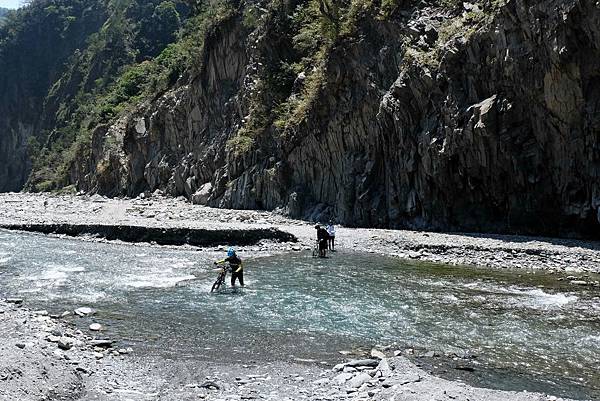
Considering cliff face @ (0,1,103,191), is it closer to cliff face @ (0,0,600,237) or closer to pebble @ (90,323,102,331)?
cliff face @ (0,0,600,237)

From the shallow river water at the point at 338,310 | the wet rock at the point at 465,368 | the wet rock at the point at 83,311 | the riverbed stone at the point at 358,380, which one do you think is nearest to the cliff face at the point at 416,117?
the shallow river water at the point at 338,310

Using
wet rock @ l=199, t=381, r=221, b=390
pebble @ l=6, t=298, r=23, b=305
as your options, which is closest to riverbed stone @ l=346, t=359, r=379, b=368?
wet rock @ l=199, t=381, r=221, b=390

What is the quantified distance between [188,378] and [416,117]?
84.7 ft

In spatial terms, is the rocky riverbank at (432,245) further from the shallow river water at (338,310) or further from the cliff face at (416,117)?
the cliff face at (416,117)

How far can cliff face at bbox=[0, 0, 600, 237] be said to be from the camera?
88.6 ft

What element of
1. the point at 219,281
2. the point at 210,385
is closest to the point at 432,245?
the point at 219,281

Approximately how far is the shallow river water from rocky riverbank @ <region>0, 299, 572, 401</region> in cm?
81

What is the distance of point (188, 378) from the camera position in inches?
451

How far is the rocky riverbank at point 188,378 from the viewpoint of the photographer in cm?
1005

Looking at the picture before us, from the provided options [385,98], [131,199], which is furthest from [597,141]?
[131,199]

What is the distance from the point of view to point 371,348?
13.5 m

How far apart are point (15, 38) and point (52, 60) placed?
13277mm

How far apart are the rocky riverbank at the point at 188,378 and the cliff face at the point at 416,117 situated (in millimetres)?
19076

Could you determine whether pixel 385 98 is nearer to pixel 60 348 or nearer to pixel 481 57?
pixel 481 57
